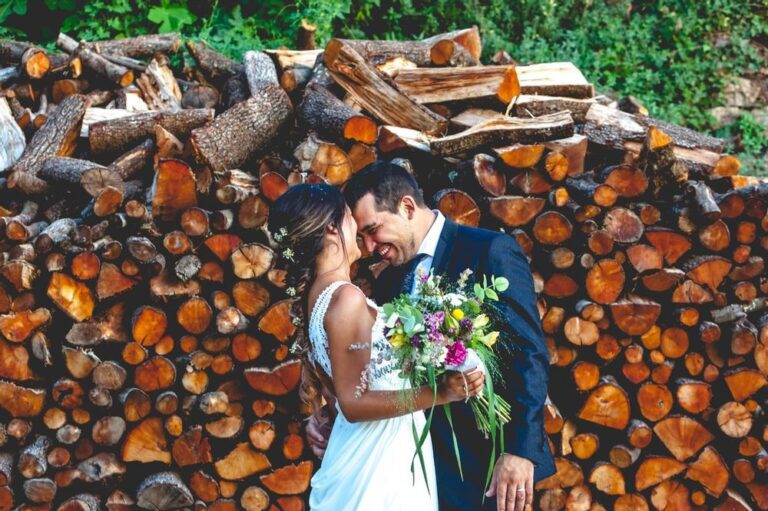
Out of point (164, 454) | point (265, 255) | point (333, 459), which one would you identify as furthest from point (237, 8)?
point (333, 459)

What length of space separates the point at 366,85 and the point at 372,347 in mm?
2665

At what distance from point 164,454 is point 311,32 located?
3.26 metres

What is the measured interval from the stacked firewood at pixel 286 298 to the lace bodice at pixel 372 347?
1300mm

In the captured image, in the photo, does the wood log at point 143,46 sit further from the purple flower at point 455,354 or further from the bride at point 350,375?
the purple flower at point 455,354

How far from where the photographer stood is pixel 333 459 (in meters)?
2.91

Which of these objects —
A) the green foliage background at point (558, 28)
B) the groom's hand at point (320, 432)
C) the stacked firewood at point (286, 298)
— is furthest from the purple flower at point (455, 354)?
the green foliage background at point (558, 28)

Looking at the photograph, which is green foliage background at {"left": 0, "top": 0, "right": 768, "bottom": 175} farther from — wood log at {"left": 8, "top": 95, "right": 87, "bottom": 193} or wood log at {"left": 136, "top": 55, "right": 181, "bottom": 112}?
wood log at {"left": 8, "top": 95, "right": 87, "bottom": 193}

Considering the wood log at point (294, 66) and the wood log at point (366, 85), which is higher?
the wood log at point (366, 85)

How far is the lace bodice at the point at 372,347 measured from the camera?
2520mm

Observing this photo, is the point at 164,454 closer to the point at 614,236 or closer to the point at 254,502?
the point at 254,502

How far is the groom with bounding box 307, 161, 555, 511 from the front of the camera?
2.87 m

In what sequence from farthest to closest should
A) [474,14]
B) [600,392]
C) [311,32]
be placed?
[474,14]
[311,32]
[600,392]

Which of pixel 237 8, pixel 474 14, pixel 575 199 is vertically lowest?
pixel 474 14

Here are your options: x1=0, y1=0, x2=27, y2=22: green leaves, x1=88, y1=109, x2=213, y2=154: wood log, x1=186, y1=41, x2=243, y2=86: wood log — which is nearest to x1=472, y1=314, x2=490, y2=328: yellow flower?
x1=88, y1=109, x2=213, y2=154: wood log
